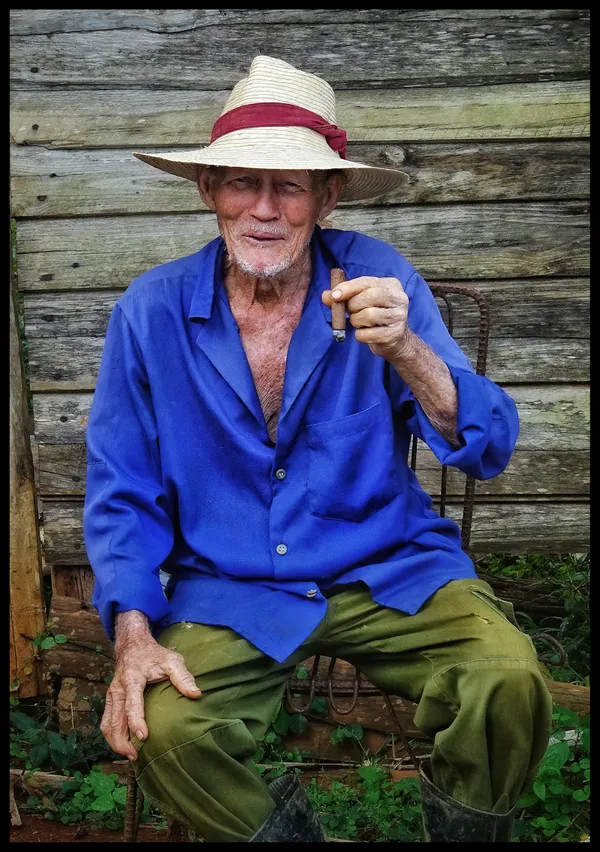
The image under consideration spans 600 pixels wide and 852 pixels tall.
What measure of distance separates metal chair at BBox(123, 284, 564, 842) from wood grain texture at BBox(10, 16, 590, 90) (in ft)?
2.90

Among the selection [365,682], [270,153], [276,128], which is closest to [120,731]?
[270,153]

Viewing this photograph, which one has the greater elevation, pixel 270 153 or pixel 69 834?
pixel 270 153

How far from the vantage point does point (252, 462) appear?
2.88m

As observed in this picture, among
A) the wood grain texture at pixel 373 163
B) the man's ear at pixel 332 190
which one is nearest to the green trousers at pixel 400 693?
the man's ear at pixel 332 190

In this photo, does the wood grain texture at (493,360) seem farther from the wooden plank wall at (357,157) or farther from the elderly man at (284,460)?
the elderly man at (284,460)

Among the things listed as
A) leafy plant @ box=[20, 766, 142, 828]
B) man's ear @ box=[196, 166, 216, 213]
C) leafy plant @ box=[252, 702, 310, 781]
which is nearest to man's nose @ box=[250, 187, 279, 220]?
man's ear @ box=[196, 166, 216, 213]

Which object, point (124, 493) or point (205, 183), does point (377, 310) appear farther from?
point (124, 493)

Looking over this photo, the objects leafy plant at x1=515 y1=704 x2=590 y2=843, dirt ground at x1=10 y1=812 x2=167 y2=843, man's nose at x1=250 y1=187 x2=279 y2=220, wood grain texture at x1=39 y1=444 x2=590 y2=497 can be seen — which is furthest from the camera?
wood grain texture at x1=39 y1=444 x2=590 y2=497

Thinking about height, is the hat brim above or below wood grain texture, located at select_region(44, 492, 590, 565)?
above

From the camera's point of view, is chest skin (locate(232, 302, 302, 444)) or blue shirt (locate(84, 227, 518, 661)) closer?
blue shirt (locate(84, 227, 518, 661))

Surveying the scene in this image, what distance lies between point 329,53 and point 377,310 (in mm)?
1741

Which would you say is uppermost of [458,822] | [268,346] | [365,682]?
[268,346]

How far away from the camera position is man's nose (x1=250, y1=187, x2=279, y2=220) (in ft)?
9.23

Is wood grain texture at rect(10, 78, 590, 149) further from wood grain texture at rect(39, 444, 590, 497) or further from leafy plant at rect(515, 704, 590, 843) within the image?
leafy plant at rect(515, 704, 590, 843)
